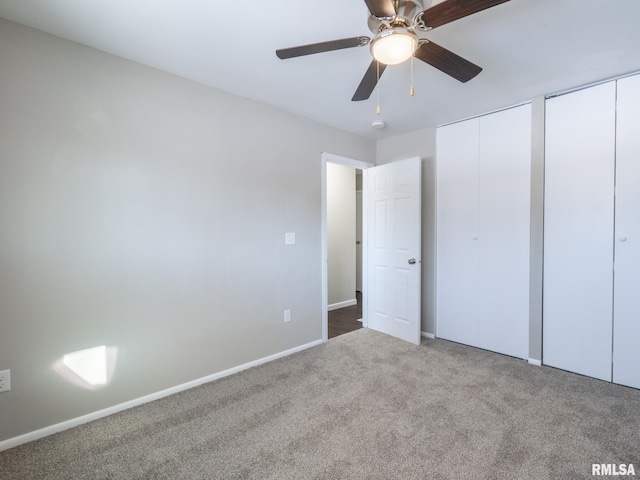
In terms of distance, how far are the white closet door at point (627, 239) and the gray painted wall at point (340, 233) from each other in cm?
333

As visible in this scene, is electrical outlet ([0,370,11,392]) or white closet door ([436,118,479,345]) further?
white closet door ([436,118,479,345])

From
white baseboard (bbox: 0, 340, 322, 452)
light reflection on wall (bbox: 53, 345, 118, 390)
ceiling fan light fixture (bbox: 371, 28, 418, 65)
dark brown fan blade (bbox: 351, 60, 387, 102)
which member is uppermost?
dark brown fan blade (bbox: 351, 60, 387, 102)

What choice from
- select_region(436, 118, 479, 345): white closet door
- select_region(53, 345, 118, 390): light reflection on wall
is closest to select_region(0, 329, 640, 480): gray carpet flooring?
select_region(53, 345, 118, 390): light reflection on wall

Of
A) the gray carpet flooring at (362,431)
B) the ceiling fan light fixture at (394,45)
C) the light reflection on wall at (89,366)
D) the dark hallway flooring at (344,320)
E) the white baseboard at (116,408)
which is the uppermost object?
the ceiling fan light fixture at (394,45)

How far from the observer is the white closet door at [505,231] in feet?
9.52

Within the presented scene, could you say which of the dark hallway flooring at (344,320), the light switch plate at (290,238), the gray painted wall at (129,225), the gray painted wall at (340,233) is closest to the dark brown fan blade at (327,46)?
the gray painted wall at (129,225)

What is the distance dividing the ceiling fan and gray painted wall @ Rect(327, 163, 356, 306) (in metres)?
3.35

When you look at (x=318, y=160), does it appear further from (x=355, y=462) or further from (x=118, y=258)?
(x=355, y=462)

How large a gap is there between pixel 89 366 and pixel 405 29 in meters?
2.73

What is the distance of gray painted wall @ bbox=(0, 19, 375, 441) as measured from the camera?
1.81 m

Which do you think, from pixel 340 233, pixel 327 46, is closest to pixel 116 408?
pixel 327 46

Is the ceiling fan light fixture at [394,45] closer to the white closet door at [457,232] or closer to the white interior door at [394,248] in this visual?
the white interior door at [394,248]

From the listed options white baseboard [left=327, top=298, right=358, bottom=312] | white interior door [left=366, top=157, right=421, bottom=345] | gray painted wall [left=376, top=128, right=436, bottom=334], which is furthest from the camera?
white baseboard [left=327, top=298, right=358, bottom=312]

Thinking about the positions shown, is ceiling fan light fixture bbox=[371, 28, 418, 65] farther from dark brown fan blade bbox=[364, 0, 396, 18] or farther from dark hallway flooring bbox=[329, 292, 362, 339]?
dark hallway flooring bbox=[329, 292, 362, 339]
